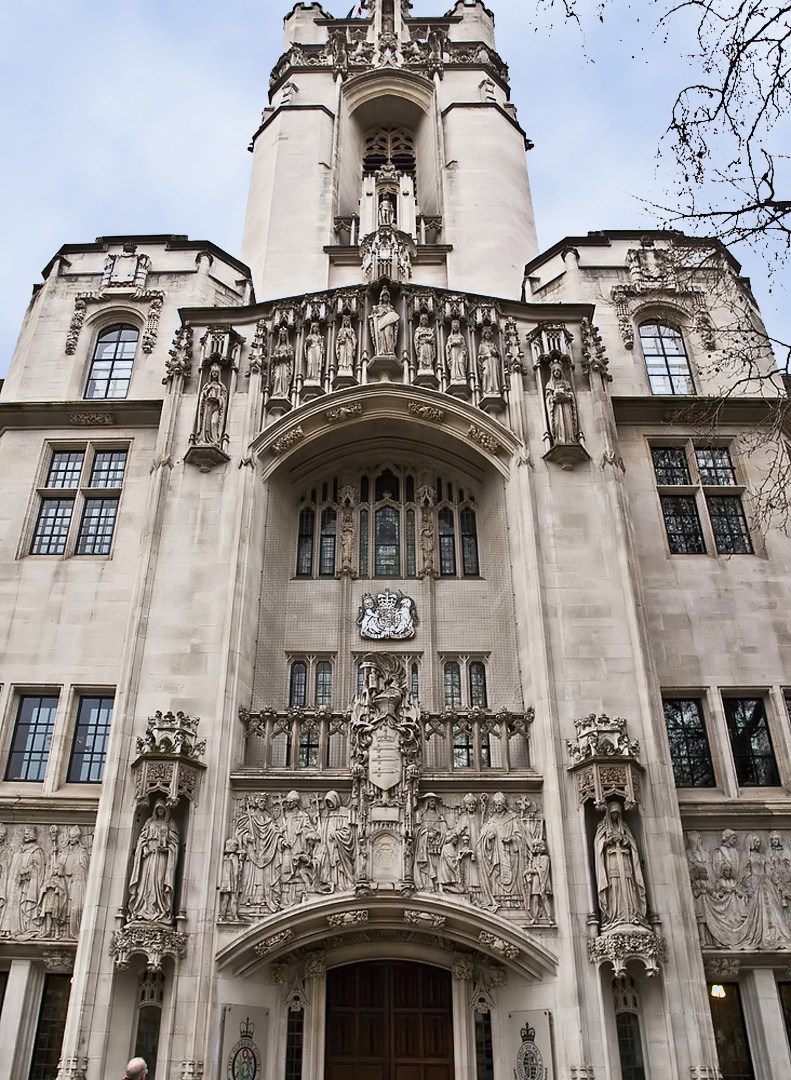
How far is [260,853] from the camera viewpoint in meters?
13.6

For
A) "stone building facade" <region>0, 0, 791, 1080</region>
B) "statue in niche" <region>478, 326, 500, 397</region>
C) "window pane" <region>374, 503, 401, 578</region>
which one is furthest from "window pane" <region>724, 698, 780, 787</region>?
"statue in niche" <region>478, 326, 500, 397</region>

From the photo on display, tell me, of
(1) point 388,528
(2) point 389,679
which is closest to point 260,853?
(2) point 389,679

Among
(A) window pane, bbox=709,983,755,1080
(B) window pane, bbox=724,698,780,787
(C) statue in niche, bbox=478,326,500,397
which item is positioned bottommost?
(A) window pane, bbox=709,983,755,1080

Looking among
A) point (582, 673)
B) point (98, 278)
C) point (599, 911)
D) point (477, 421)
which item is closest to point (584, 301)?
point (477, 421)

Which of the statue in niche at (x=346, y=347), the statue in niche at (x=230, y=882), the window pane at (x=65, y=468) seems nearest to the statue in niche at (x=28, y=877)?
the statue in niche at (x=230, y=882)

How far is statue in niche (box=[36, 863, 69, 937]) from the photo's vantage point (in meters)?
14.0

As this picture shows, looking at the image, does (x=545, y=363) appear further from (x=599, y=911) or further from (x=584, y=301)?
(x=599, y=911)

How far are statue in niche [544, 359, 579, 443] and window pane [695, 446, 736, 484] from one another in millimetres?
3463

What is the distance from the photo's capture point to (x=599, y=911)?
1283 cm

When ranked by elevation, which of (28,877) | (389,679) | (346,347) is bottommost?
(28,877)

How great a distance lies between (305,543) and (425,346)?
4.74 meters

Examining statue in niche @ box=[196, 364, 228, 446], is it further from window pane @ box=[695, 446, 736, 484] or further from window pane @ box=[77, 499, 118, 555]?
window pane @ box=[695, 446, 736, 484]

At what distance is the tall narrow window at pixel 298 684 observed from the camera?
54.6 feet

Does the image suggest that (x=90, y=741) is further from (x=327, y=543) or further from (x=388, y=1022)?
(x=388, y=1022)
